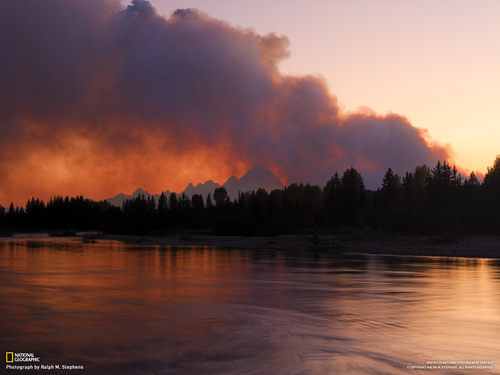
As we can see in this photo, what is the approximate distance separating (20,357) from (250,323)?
23.3 feet

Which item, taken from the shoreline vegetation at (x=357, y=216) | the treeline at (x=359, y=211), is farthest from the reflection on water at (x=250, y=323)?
the treeline at (x=359, y=211)

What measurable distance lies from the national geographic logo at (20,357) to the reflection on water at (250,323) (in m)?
0.25

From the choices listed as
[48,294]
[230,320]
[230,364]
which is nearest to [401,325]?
[230,320]

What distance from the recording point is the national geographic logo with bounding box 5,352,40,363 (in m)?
10.5

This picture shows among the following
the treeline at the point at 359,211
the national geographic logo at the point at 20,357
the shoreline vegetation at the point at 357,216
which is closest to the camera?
the national geographic logo at the point at 20,357

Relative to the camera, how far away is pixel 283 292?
71.3ft

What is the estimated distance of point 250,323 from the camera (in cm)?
1482

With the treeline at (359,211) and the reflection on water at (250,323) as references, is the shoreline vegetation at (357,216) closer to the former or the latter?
the treeline at (359,211)

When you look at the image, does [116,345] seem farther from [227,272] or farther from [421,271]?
[421,271]

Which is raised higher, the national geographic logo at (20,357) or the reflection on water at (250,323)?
the national geographic logo at (20,357)

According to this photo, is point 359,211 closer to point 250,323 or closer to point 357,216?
point 357,216

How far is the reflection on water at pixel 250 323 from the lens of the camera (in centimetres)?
1058

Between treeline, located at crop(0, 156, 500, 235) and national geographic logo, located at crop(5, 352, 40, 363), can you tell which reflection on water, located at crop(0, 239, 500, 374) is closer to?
national geographic logo, located at crop(5, 352, 40, 363)

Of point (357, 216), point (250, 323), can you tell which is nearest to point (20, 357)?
point (250, 323)
